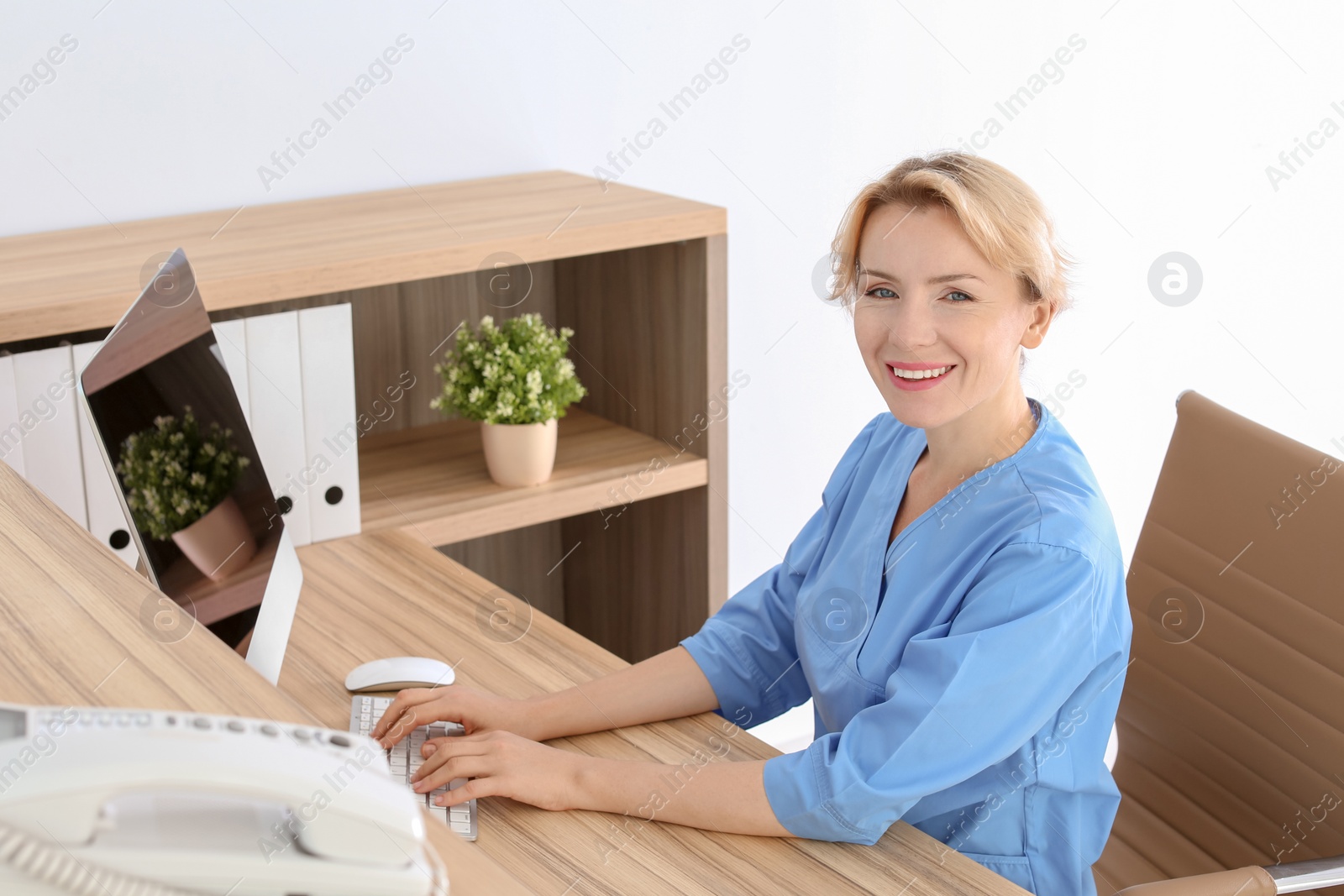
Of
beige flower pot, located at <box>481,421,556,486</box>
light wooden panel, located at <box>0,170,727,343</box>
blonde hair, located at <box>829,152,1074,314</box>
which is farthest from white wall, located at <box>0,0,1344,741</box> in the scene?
blonde hair, located at <box>829,152,1074,314</box>

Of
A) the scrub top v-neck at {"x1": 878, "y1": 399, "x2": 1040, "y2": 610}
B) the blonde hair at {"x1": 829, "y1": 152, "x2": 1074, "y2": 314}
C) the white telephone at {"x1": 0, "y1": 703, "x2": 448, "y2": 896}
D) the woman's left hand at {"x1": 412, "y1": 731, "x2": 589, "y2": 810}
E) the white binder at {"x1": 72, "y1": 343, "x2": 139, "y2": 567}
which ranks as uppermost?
the blonde hair at {"x1": 829, "y1": 152, "x2": 1074, "y2": 314}

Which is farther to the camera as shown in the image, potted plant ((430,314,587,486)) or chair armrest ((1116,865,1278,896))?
potted plant ((430,314,587,486))

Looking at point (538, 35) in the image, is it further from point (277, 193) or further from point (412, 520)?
point (412, 520)

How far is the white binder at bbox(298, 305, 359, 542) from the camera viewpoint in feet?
5.62

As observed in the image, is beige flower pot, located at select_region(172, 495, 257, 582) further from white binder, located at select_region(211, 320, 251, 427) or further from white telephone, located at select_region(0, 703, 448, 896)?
white telephone, located at select_region(0, 703, 448, 896)

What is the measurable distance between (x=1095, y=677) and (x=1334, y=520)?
360 mm

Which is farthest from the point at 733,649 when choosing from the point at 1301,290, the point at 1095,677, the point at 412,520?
the point at 1301,290

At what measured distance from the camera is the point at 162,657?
77 centimetres

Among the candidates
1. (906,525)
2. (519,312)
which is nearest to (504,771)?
(906,525)

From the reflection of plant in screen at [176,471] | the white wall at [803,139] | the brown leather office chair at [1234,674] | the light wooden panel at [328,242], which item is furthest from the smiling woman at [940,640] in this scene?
the white wall at [803,139]

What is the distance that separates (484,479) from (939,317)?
945mm

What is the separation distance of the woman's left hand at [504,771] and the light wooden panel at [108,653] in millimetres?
423

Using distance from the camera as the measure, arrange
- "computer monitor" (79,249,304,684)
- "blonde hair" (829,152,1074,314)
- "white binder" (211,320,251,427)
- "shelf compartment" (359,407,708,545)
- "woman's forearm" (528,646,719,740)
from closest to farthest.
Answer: "computer monitor" (79,249,304,684), "blonde hair" (829,152,1074,314), "woman's forearm" (528,646,719,740), "white binder" (211,320,251,427), "shelf compartment" (359,407,708,545)

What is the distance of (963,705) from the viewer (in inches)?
44.8
